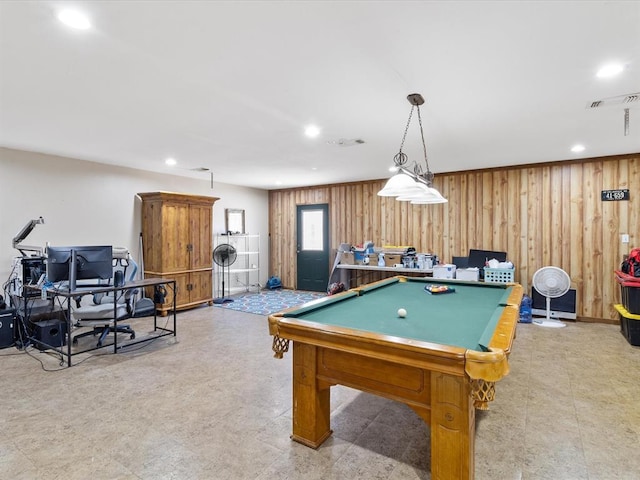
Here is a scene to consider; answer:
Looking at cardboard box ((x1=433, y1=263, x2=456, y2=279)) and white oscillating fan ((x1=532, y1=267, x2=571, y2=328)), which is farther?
cardboard box ((x1=433, y1=263, x2=456, y2=279))

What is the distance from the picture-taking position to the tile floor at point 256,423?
195 centimetres

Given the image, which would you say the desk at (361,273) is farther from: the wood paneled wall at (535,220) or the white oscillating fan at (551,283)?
the white oscillating fan at (551,283)

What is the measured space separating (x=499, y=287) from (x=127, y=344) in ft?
14.0

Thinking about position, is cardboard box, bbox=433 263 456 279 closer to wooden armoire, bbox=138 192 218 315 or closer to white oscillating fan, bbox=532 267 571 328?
white oscillating fan, bbox=532 267 571 328

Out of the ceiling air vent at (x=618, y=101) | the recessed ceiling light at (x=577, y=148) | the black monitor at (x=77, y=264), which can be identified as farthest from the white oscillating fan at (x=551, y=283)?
the black monitor at (x=77, y=264)

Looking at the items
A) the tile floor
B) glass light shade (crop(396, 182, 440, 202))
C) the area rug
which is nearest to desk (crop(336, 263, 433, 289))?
the area rug

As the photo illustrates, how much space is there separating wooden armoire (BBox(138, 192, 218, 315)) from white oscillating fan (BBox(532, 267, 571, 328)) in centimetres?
547

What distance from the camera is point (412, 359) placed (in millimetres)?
1626

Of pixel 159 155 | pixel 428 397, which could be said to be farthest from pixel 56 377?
pixel 428 397

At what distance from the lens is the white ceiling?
1.76m

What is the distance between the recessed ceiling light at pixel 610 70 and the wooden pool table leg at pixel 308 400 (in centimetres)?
273

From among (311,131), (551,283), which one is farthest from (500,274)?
(311,131)

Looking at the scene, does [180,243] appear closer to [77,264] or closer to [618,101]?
[77,264]

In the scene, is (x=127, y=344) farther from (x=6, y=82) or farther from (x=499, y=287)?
(x=499, y=287)
